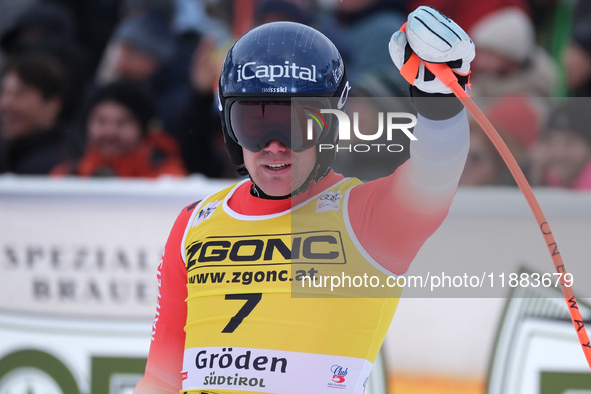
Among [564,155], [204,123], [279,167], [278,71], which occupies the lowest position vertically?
[279,167]

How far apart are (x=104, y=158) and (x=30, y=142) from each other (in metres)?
0.67

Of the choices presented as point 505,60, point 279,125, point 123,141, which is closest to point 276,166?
point 279,125

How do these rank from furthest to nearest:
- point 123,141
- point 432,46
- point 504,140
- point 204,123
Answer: point 204,123, point 123,141, point 504,140, point 432,46

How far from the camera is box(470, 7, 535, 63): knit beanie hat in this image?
5.02 meters

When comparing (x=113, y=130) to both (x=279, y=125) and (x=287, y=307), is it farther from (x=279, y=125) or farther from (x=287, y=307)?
(x=287, y=307)

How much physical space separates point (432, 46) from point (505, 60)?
308cm

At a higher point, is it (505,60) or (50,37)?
(50,37)

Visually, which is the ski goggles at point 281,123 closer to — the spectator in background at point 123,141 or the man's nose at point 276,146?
the man's nose at point 276,146

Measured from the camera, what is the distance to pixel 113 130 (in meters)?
5.02

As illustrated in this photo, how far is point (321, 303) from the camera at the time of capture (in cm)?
247

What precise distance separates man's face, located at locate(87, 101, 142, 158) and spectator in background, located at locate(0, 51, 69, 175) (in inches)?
13.0

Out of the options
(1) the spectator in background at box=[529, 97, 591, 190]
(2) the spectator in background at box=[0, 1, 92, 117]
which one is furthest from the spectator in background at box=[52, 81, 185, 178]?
(1) the spectator in background at box=[529, 97, 591, 190]

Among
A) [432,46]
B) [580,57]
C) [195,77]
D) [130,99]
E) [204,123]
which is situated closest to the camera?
[432,46]

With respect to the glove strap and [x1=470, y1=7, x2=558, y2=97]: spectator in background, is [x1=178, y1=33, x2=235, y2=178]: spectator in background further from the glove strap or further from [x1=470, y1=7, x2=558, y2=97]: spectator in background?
the glove strap
